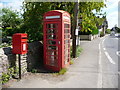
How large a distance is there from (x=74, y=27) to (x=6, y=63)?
16.8 feet

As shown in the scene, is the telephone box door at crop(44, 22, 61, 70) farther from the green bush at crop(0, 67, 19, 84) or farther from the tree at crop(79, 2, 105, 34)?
the tree at crop(79, 2, 105, 34)

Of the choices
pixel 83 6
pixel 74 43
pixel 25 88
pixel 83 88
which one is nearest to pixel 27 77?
pixel 25 88

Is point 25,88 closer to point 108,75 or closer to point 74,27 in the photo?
point 108,75

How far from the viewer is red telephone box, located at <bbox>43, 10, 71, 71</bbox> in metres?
5.75

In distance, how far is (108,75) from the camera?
5641 mm

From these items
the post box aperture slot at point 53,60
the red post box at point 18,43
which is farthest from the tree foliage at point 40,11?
the red post box at point 18,43

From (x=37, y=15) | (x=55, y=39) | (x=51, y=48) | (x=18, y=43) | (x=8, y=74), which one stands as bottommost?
(x=8, y=74)

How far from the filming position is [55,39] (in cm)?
591

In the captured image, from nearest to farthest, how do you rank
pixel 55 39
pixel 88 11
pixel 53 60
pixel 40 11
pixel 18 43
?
pixel 18 43 < pixel 55 39 < pixel 53 60 < pixel 40 11 < pixel 88 11

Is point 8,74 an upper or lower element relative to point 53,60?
lower

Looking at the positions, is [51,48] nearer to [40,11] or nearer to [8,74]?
[8,74]

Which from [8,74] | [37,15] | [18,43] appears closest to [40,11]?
[37,15]

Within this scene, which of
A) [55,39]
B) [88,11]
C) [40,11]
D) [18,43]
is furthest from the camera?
[88,11]

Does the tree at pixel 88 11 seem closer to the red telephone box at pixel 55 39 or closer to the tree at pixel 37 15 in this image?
the tree at pixel 37 15
